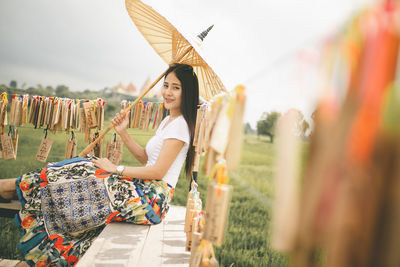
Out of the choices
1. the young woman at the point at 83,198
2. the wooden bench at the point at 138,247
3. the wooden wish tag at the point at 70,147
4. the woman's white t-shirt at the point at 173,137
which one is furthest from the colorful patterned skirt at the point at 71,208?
the wooden wish tag at the point at 70,147

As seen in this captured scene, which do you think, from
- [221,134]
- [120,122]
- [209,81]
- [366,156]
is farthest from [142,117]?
[366,156]

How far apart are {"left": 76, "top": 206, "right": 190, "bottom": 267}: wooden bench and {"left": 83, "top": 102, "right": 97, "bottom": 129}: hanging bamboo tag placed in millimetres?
1338

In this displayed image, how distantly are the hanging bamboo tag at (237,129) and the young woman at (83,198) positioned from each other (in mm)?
1156

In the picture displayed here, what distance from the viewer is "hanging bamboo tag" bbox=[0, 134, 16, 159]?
2.79m

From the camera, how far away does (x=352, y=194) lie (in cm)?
42

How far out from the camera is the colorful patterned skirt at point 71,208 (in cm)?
172

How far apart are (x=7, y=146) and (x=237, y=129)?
2.96 m

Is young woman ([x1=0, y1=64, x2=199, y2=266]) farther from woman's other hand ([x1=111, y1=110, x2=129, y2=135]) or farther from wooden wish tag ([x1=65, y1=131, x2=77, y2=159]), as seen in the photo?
wooden wish tag ([x1=65, y1=131, x2=77, y2=159])

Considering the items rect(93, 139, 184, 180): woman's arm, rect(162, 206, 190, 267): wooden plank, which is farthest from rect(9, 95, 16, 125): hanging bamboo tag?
rect(162, 206, 190, 267): wooden plank

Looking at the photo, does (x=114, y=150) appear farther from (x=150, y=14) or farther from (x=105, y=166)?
(x=150, y=14)

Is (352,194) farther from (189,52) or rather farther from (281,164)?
(189,52)

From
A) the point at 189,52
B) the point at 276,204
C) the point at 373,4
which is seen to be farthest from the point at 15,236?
the point at 373,4

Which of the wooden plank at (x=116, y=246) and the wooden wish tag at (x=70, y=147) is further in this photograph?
the wooden wish tag at (x=70, y=147)

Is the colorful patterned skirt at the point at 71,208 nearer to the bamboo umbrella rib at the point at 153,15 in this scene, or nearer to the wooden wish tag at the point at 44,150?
the wooden wish tag at the point at 44,150
